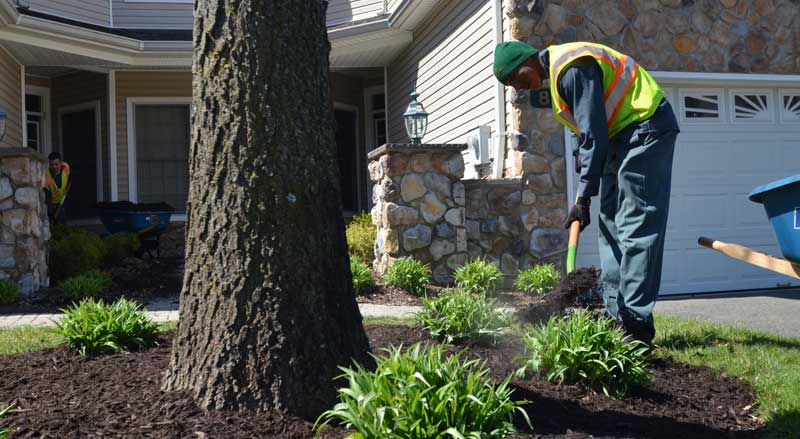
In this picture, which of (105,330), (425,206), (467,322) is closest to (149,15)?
(425,206)

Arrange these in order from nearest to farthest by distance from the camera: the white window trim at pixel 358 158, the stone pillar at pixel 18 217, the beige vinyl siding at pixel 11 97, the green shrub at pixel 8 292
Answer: the green shrub at pixel 8 292, the stone pillar at pixel 18 217, the beige vinyl siding at pixel 11 97, the white window trim at pixel 358 158

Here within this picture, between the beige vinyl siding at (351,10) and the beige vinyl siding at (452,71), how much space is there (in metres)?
1.04

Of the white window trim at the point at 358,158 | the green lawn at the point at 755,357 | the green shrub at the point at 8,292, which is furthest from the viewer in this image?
the white window trim at the point at 358,158

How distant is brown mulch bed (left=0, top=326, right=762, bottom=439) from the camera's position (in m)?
3.19

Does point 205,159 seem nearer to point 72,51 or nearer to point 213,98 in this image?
point 213,98

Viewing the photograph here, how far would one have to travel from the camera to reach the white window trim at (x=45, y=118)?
46.2ft

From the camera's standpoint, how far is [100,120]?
539 inches

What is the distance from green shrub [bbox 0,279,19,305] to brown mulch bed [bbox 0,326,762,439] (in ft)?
12.2

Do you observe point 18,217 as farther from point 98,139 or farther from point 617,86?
point 617,86

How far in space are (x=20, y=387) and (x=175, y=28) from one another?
11.2 m

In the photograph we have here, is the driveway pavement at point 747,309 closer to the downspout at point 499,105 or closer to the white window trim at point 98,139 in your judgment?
the downspout at point 499,105

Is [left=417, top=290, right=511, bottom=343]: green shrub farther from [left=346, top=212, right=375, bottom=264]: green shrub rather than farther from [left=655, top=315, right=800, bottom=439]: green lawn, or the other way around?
[left=346, top=212, right=375, bottom=264]: green shrub

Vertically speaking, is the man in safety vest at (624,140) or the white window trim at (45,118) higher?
the white window trim at (45,118)

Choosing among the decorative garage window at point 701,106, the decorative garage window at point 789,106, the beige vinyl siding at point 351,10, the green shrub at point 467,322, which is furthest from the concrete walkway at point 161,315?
the beige vinyl siding at point 351,10
